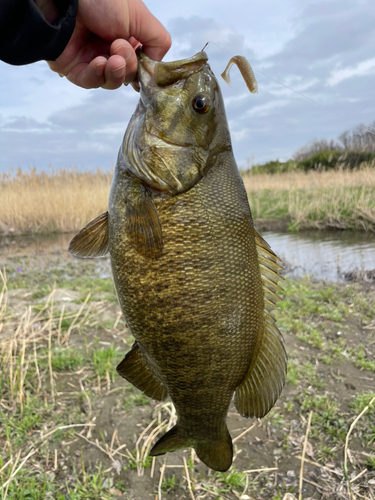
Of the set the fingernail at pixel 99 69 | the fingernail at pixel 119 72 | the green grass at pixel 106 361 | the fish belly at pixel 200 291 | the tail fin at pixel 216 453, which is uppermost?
the fingernail at pixel 99 69

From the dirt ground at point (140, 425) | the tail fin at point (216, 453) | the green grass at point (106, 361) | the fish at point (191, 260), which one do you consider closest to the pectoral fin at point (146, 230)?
the fish at point (191, 260)

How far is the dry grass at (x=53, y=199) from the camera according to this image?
36.7 ft

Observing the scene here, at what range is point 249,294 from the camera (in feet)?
4.82

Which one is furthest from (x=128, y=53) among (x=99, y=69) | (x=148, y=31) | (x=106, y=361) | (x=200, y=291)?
(x=106, y=361)

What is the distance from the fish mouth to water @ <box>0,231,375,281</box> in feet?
21.6

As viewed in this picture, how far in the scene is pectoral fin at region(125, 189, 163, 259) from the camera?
4.61ft

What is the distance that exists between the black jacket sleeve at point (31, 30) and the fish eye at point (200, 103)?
84 centimetres

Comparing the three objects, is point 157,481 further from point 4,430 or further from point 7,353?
point 7,353

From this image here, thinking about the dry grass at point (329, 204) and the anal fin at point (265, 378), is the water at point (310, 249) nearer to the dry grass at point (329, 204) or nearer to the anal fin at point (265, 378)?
the dry grass at point (329, 204)

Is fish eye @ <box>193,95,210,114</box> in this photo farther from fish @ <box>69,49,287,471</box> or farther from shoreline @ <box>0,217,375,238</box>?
shoreline @ <box>0,217,375,238</box>

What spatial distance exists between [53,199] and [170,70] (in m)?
10.9

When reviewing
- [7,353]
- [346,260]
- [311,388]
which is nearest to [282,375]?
[311,388]

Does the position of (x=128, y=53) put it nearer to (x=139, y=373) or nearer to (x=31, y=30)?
(x=31, y=30)

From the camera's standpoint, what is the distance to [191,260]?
1396mm
